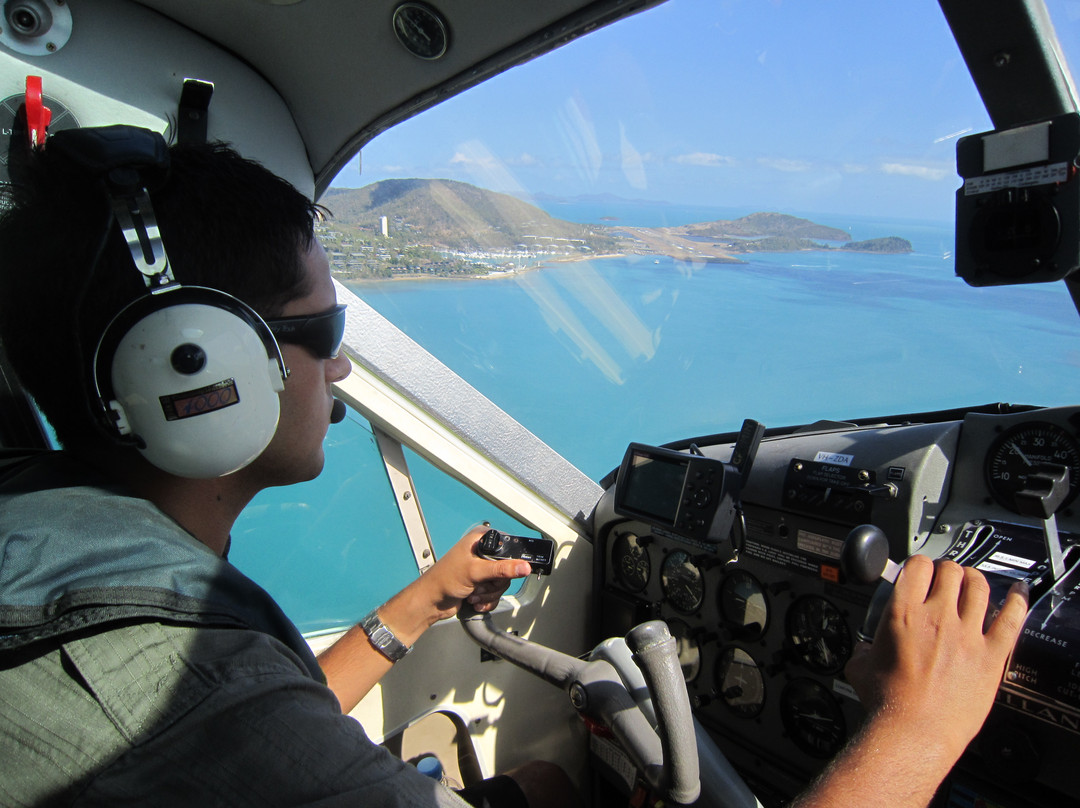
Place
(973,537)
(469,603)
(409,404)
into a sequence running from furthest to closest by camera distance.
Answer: (409,404)
(469,603)
(973,537)

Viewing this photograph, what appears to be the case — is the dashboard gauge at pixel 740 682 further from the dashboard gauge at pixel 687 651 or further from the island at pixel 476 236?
the island at pixel 476 236

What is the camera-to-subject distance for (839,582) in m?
1.66

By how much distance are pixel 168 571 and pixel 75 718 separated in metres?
→ 0.16

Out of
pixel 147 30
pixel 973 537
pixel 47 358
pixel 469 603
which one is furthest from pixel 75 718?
pixel 973 537

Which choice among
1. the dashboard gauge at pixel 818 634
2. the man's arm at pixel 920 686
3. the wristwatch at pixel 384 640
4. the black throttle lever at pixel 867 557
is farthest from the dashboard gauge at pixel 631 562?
the man's arm at pixel 920 686

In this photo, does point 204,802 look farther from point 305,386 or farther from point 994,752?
point 994,752

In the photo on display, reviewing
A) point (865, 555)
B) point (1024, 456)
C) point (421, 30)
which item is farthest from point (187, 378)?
point (1024, 456)

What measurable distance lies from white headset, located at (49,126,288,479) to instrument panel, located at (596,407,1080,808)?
1284 millimetres

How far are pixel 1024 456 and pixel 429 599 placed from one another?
4.57 ft

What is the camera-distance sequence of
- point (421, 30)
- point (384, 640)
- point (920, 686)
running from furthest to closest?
point (384, 640) < point (421, 30) < point (920, 686)

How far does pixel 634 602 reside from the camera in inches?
90.7

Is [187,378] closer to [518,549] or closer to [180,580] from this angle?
[180,580]

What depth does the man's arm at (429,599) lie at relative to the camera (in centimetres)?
162

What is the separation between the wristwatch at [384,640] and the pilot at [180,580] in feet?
1.91
